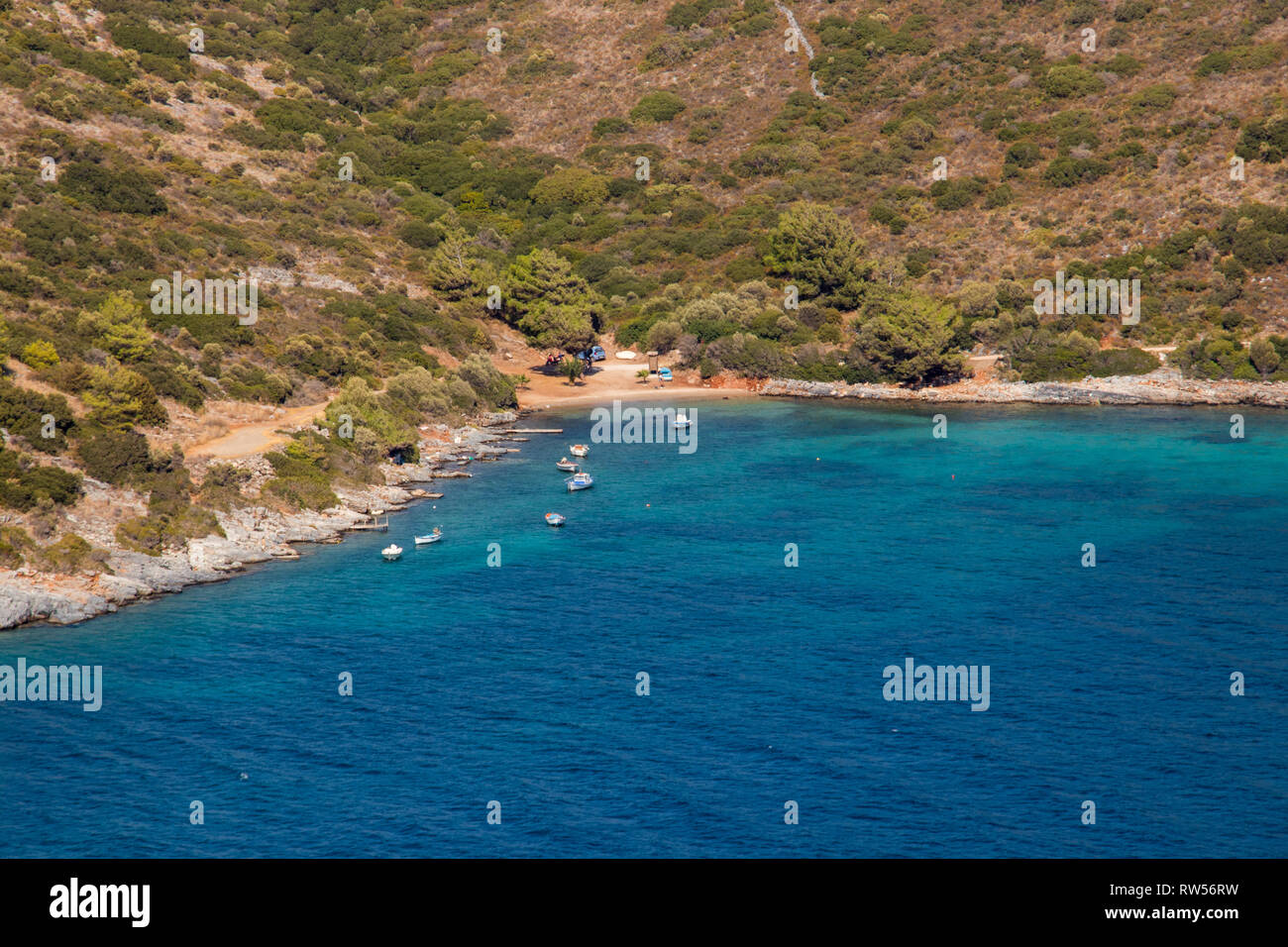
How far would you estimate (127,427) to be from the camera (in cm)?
8269

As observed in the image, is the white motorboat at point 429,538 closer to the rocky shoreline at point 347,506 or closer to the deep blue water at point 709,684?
the deep blue water at point 709,684

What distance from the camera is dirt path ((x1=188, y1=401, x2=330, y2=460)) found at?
84312 mm

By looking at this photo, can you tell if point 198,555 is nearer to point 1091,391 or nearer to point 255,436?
point 255,436

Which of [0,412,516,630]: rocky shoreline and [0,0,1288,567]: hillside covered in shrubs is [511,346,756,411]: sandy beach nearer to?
[0,0,1288,567]: hillside covered in shrubs

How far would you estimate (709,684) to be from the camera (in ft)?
188

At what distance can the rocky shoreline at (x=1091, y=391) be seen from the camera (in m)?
114

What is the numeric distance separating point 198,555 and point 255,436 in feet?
63.6

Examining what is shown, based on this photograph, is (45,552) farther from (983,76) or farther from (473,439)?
(983,76)

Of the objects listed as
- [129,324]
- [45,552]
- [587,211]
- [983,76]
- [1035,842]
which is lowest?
[1035,842]

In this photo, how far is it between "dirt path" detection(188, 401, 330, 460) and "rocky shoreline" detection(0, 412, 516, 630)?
248cm

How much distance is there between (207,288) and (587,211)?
66981 millimetres

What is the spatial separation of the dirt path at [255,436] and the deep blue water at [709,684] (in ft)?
41.9

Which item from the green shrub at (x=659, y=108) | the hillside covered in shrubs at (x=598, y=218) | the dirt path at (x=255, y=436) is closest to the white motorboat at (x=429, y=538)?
the hillside covered in shrubs at (x=598, y=218)

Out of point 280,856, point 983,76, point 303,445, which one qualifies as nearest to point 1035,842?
point 280,856
